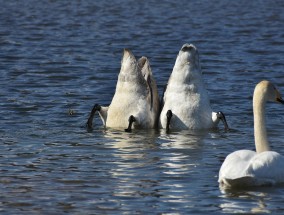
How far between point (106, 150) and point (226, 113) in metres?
3.69

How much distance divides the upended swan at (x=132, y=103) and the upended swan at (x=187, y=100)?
20cm

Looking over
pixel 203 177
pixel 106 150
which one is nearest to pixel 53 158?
pixel 106 150

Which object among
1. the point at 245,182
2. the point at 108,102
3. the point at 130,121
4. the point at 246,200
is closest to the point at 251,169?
the point at 245,182

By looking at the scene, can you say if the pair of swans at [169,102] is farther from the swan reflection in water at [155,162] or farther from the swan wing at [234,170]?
the swan wing at [234,170]

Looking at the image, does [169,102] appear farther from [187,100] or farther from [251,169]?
[251,169]

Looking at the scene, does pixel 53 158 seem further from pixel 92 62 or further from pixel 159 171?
pixel 92 62

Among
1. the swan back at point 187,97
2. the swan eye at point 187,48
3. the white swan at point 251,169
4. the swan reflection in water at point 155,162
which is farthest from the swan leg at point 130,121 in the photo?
the white swan at point 251,169

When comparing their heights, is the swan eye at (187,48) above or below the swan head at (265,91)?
above

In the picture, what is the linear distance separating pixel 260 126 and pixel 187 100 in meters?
3.27

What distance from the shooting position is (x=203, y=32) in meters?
28.7

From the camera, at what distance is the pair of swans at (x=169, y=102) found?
14.6m

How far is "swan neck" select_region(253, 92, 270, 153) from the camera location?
11414 mm

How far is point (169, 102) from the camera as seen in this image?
48.4ft

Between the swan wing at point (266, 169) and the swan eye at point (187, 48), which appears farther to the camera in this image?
the swan eye at point (187, 48)
